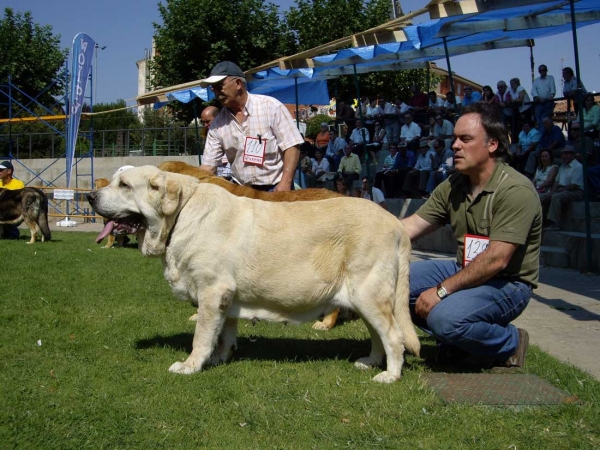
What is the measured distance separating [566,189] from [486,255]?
7.81 m

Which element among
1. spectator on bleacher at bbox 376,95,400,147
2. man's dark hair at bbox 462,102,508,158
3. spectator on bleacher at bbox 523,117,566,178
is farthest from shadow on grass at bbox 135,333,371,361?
spectator on bleacher at bbox 376,95,400,147

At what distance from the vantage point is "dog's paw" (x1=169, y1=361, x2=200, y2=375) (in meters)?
4.61

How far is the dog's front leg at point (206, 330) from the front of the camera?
15.3 ft

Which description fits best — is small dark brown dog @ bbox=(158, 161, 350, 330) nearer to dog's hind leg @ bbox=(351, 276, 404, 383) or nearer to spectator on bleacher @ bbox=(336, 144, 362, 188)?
dog's hind leg @ bbox=(351, 276, 404, 383)

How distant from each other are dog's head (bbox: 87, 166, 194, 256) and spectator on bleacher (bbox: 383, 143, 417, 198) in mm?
12163

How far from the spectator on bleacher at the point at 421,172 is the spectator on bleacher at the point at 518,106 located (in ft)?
6.62

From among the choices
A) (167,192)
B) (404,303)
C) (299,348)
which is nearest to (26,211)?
(299,348)

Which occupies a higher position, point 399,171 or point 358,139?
point 358,139

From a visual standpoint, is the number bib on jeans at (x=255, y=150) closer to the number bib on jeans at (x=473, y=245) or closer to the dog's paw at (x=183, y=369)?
the number bib on jeans at (x=473, y=245)

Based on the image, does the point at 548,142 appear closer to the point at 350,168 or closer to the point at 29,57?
the point at 350,168

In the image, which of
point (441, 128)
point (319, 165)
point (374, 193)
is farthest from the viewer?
point (319, 165)

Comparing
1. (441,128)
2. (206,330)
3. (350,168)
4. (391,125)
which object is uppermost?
(391,125)

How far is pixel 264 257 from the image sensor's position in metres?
4.76

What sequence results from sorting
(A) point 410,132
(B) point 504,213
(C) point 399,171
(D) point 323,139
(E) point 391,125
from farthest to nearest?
(D) point 323,139 < (E) point 391,125 < (A) point 410,132 < (C) point 399,171 < (B) point 504,213
